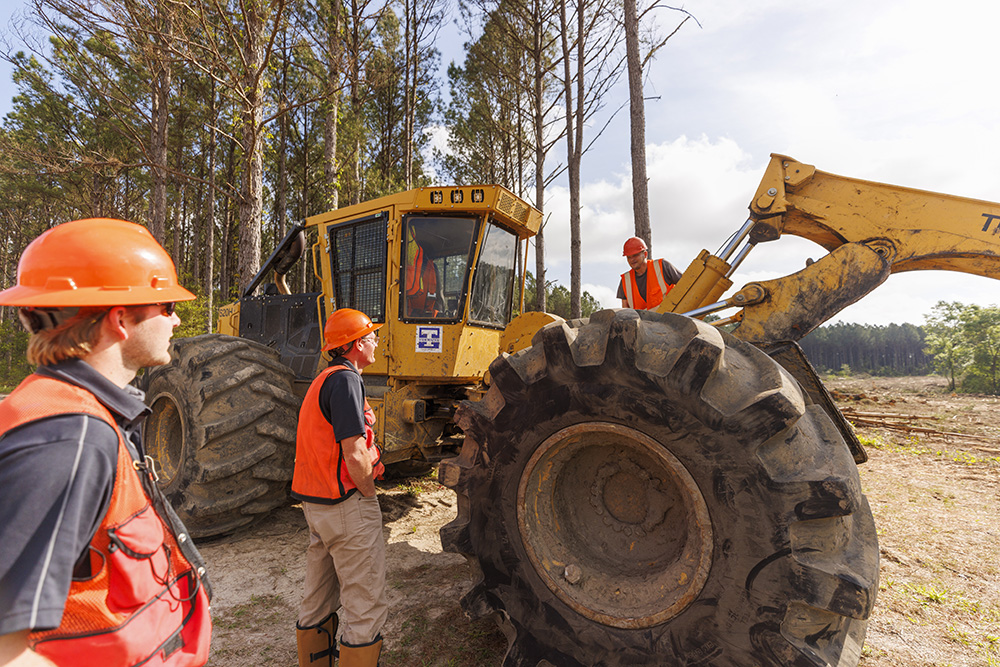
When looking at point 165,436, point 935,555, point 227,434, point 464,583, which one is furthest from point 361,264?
point 935,555

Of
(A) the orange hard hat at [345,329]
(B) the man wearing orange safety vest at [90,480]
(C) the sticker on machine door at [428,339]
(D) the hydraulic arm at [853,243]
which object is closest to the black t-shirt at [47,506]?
(B) the man wearing orange safety vest at [90,480]

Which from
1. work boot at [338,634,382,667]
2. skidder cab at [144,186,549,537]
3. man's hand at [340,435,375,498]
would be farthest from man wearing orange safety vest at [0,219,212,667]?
skidder cab at [144,186,549,537]

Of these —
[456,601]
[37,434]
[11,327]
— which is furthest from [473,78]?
[11,327]

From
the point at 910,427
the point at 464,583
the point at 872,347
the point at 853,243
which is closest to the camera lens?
the point at 853,243

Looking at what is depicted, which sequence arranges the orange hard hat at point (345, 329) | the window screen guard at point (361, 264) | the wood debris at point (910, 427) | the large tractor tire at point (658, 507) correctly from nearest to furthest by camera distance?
the large tractor tire at point (658, 507) < the orange hard hat at point (345, 329) < the window screen guard at point (361, 264) < the wood debris at point (910, 427)

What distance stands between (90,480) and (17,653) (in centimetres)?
30

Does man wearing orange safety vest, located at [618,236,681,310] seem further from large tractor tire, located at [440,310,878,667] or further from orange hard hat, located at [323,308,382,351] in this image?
orange hard hat, located at [323,308,382,351]

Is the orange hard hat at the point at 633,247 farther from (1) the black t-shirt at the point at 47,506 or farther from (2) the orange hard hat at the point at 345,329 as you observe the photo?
(1) the black t-shirt at the point at 47,506

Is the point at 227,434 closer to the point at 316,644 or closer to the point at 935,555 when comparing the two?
the point at 316,644

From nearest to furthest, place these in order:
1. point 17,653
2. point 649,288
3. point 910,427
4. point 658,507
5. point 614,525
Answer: point 17,653
point 658,507
point 614,525
point 649,288
point 910,427

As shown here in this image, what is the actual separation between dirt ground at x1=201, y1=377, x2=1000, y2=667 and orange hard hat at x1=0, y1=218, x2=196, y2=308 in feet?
7.73

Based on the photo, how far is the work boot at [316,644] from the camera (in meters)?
2.56

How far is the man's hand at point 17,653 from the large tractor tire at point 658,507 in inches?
71.0

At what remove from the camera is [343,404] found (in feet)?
8.09
